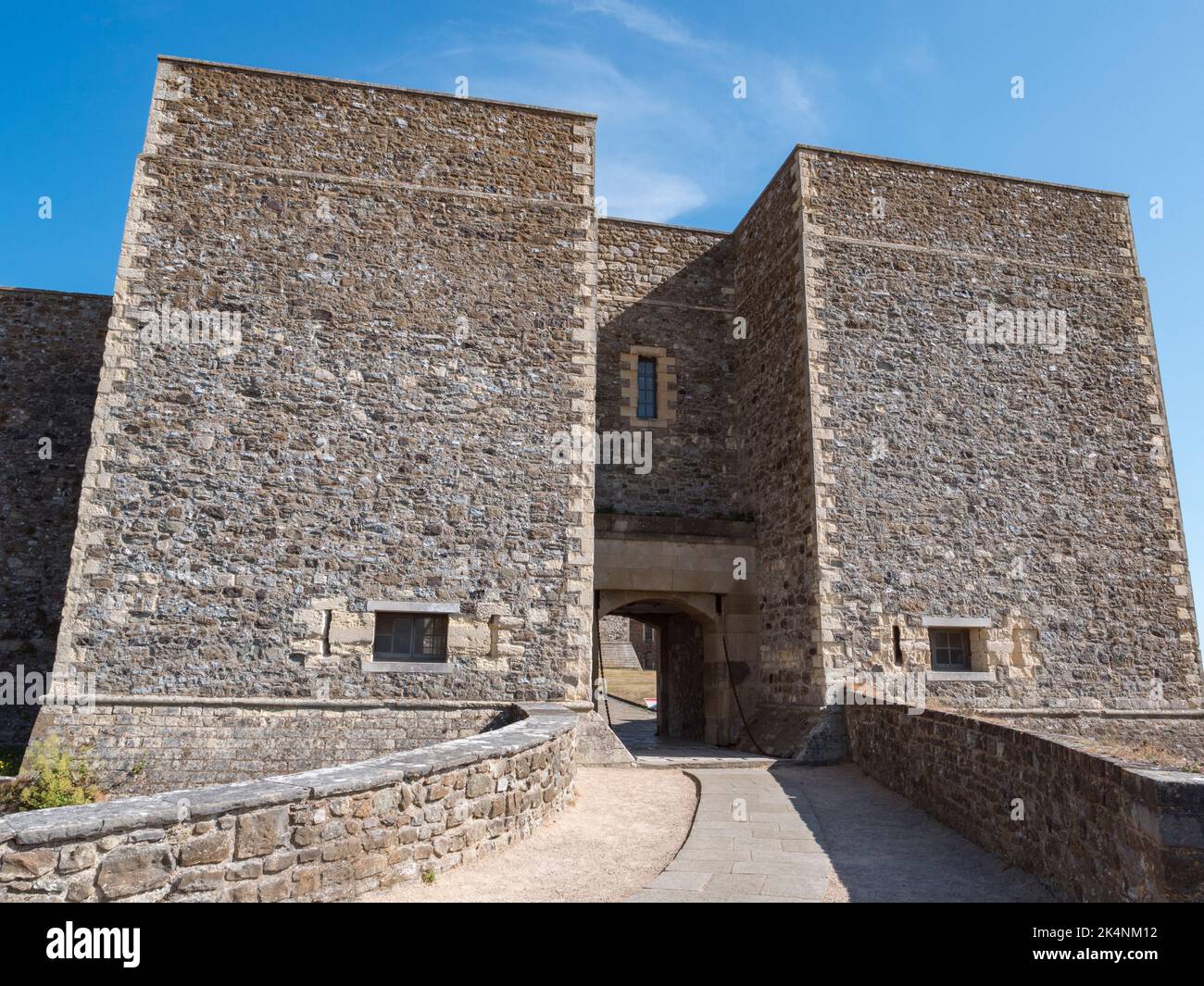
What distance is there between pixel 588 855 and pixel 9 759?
7676mm

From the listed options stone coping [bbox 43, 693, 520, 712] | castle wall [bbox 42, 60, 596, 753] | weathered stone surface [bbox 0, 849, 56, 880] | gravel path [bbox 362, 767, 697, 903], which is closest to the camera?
weathered stone surface [bbox 0, 849, 56, 880]

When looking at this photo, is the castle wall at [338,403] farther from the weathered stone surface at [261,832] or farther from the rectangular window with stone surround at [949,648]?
the weathered stone surface at [261,832]

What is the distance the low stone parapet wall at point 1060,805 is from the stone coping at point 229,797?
131 inches

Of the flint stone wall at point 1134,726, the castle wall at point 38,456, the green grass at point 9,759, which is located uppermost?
the castle wall at point 38,456

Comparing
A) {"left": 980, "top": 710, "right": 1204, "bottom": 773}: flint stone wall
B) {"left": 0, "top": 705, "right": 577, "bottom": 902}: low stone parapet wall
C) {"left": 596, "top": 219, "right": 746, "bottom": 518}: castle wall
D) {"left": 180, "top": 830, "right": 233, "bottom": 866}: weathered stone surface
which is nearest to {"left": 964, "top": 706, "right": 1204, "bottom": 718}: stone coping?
{"left": 980, "top": 710, "right": 1204, "bottom": 773}: flint stone wall

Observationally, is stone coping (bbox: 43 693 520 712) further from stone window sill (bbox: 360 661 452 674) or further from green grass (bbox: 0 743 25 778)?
green grass (bbox: 0 743 25 778)

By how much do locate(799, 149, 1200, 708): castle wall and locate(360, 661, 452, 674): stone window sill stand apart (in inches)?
185

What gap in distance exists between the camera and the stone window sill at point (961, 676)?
10.3 meters

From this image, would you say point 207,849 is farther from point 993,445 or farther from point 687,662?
point 687,662

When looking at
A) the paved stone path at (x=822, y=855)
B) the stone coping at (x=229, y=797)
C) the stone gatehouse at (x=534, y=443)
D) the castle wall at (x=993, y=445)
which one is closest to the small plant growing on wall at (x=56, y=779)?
the stone gatehouse at (x=534, y=443)

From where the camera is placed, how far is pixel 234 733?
8.24m

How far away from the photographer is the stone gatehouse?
28.6ft

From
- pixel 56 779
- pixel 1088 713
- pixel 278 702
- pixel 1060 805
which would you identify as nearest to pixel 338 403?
pixel 278 702
